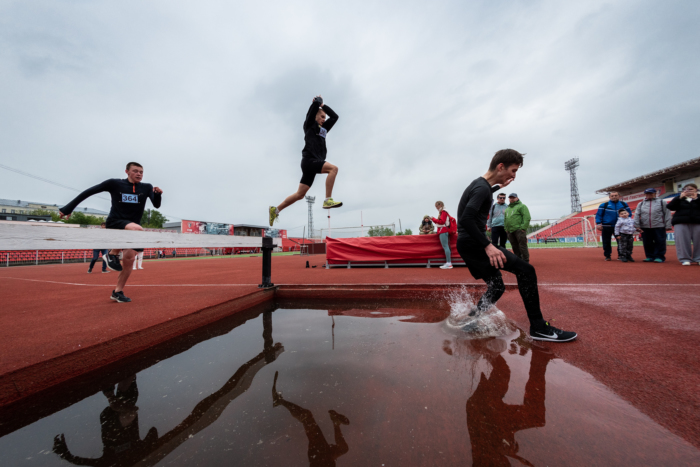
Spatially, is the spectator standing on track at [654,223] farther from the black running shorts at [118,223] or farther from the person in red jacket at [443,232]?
the black running shorts at [118,223]

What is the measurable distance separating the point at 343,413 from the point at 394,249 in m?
6.34

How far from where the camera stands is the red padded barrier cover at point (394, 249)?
726 centimetres

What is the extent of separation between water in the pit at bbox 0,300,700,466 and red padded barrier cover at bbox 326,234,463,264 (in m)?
5.24

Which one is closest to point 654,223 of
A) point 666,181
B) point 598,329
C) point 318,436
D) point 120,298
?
point 598,329

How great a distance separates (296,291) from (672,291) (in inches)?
195

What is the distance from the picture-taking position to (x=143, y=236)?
2.99 meters

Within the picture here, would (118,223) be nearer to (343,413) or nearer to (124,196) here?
(124,196)

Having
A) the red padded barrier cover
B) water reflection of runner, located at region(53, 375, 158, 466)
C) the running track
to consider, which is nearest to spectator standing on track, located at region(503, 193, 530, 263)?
the red padded barrier cover

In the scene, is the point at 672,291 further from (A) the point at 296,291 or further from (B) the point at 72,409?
(B) the point at 72,409

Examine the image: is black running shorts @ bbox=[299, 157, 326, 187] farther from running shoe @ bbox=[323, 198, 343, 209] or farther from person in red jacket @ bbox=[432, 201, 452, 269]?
person in red jacket @ bbox=[432, 201, 452, 269]

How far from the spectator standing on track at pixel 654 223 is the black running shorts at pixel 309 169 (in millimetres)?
7653

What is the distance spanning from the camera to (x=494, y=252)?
2160mm

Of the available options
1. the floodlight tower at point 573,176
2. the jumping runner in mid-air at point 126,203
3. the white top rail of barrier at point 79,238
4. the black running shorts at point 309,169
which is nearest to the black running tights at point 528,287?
the black running shorts at point 309,169

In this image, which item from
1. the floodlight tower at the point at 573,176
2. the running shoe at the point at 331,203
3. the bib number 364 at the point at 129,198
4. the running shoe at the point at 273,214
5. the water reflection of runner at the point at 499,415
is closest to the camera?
the water reflection of runner at the point at 499,415
